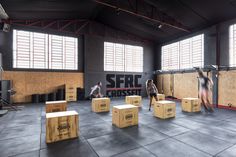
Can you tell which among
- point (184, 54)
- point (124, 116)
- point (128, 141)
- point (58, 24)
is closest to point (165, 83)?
point (184, 54)

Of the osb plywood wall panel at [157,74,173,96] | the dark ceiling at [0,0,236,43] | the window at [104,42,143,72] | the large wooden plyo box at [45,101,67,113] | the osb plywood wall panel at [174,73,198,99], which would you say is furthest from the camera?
the window at [104,42,143,72]

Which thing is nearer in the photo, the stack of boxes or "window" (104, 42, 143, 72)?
the stack of boxes

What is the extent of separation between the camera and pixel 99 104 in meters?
7.20

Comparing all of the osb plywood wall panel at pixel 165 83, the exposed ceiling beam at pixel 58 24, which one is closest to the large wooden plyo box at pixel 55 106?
A: the exposed ceiling beam at pixel 58 24

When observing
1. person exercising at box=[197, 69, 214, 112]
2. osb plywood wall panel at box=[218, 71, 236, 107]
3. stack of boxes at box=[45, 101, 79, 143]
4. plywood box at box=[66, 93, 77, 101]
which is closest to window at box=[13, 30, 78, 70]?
plywood box at box=[66, 93, 77, 101]

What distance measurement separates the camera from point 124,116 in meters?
4.84

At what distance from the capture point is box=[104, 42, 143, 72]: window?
12469 millimetres

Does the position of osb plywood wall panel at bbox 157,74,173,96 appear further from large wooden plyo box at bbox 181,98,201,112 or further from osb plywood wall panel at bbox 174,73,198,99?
large wooden plyo box at bbox 181,98,201,112

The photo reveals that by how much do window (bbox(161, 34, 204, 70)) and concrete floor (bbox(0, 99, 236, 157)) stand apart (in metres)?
6.12

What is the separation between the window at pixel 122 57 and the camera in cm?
1247

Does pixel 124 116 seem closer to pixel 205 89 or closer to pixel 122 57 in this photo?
pixel 205 89

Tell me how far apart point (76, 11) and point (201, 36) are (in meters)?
8.51

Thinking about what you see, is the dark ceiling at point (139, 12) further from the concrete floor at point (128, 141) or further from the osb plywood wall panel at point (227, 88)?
the concrete floor at point (128, 141)

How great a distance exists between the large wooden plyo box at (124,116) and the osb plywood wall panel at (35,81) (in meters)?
7.02
